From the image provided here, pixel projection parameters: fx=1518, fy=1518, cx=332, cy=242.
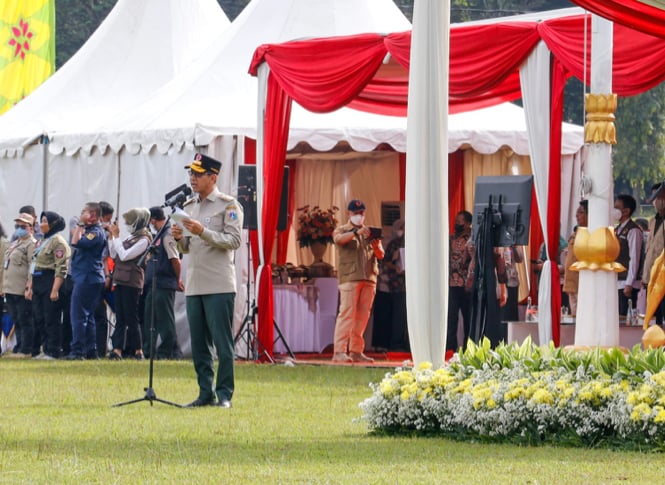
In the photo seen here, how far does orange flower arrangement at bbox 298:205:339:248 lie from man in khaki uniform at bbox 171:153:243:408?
8.87 m

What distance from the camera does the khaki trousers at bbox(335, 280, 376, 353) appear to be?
1850 centimetres

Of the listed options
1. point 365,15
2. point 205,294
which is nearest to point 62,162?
point 365,15

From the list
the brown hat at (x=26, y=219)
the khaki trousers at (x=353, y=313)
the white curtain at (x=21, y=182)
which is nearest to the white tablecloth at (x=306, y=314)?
the khaki trousers at (x=353, y=313)

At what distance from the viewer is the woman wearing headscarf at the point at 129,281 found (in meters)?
18.9

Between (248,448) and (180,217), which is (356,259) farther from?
(248,448)

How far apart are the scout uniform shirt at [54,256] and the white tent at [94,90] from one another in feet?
7.84

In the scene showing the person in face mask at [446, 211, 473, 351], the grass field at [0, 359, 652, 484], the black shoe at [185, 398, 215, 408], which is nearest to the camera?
the grass field at [0, 359, 652, 484]

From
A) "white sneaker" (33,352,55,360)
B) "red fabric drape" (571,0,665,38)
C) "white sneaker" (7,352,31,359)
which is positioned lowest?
"white sneaker" (7,352,31,359)

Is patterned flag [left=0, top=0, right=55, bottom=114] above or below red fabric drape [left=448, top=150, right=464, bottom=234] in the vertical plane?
above

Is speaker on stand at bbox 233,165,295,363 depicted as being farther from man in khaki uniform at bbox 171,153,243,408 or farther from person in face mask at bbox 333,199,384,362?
man in khaki uniform at bbox 171,153,243,408

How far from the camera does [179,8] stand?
25.1 meters

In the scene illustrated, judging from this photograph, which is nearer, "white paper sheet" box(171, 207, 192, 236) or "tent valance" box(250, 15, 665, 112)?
"white paper sheet" box(171, 207, 192, 236)

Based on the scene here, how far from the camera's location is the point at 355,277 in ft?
60.6

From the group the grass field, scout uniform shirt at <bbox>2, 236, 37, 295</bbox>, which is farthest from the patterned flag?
the grass field
